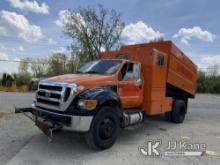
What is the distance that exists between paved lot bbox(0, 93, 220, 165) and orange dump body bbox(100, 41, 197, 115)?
0.82 meters

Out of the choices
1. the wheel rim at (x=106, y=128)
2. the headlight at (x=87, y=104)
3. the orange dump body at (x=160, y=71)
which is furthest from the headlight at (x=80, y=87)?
the orange dump body at (x=160, y=71)

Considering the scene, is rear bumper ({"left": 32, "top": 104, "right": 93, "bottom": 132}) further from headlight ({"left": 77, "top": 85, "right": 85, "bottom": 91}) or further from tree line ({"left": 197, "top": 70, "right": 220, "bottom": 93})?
tree line ({"left": 197, "top": 70, "right": 220, "bottom": 93})

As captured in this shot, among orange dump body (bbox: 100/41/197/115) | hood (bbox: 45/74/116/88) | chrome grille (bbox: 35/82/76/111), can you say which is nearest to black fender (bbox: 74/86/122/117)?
hood (bbox: 45/74/116/88)

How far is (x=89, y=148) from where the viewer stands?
→ 608cm

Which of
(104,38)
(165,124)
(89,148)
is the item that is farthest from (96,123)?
(104,38)

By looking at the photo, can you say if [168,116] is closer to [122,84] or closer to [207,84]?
[122,84]

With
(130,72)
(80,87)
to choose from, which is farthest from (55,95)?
(130,72)

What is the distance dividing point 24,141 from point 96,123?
2075 mm

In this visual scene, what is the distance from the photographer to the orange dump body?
7.58 m

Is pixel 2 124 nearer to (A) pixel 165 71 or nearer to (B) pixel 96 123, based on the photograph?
(B) pixel 96 123

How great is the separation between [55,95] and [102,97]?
3.47 ft

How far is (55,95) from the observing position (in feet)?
19.1

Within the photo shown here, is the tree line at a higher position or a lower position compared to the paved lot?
higher

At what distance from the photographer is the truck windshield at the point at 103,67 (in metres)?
6.76
